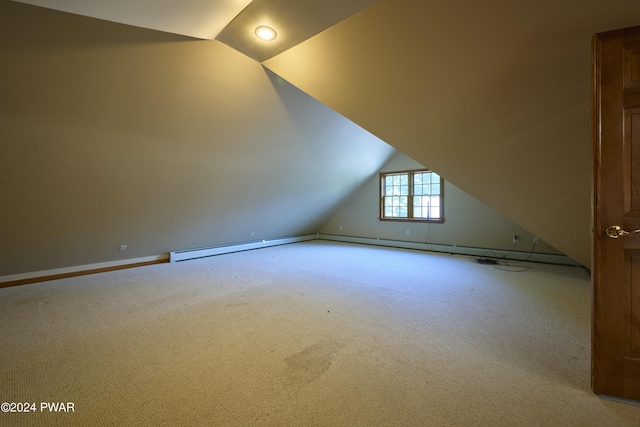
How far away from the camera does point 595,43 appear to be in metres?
1.40

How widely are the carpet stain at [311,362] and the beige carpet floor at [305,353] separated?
0.04ft

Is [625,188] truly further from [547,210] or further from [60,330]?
[60,330]

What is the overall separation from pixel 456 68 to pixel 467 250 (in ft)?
15.5

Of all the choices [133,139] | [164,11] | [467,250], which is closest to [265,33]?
[164,11]

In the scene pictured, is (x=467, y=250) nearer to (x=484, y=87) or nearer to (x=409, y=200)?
(x=409, y=200)

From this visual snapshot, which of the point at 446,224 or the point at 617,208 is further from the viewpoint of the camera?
the point at 446,224

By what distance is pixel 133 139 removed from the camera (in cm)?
296

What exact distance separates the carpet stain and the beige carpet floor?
0.04ft

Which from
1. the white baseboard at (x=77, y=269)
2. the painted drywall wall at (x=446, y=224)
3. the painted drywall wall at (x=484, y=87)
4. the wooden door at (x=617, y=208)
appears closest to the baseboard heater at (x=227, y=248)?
the white baseboard at (x=77, y=269)

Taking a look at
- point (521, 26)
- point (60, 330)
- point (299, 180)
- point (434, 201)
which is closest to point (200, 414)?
point (60, 330)

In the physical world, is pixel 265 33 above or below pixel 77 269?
above

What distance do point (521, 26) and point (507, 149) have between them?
129 cm

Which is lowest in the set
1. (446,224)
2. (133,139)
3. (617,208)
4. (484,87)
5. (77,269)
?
(77,269)

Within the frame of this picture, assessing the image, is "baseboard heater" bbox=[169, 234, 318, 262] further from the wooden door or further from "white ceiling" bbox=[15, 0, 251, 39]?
the wooden door
